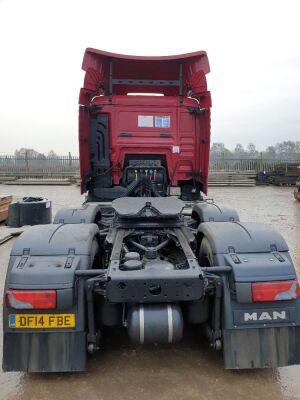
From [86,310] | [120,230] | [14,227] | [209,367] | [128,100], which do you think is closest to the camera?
[86,310]

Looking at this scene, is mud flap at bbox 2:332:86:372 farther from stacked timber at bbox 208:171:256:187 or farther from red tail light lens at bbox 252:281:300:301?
stacked timber at bbox 208:171:256:187

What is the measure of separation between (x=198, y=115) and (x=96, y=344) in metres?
3.72

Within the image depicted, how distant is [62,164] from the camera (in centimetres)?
3067

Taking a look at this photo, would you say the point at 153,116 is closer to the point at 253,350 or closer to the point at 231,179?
the point at 253,350

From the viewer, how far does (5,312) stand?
2.65m

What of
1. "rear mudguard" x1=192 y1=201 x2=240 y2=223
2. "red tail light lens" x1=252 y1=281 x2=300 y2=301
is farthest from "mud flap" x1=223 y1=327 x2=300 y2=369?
"rear mudguard" x1=192 y1=201 x2=240 y2=223

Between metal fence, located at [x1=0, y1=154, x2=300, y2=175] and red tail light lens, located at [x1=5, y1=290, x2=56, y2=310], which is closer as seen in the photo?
red tail light lens, located at [x1=5, y1=290, x2=56, y2=310]

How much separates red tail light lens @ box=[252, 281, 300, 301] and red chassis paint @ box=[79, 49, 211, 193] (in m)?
3.05

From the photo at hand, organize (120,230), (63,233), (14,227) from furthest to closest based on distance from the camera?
(14,227) → (120,230) → (63,233)

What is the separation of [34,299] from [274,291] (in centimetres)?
170

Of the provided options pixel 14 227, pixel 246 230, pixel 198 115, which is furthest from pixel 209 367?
pixel 14 227

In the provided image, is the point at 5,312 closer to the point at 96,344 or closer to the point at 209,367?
the point at 96,344

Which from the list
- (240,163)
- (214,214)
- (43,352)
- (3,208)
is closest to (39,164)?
(240,163)

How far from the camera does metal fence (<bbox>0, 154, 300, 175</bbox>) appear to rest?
29.0 metres
